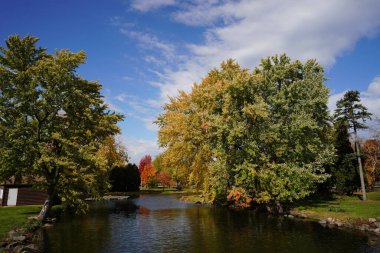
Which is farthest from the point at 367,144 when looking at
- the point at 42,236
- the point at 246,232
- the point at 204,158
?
the point at 42,236

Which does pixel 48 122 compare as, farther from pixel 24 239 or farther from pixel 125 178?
pixel 125 178

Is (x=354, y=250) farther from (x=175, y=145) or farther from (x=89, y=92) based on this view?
(x=89, y=92)

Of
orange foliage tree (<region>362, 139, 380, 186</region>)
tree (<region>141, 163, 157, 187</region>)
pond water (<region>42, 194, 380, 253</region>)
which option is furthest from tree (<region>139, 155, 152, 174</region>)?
pond water (<region>42, 194, 380, 253</region>)

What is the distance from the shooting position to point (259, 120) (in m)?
38.2

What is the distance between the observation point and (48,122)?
106 ft

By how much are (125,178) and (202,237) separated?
73237 millimetres

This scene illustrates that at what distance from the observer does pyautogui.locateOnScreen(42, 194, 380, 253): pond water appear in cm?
2297

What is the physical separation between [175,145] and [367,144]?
61.2m

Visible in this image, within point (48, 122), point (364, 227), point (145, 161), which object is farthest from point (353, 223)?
point (145, 161)

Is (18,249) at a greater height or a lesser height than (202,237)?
greater

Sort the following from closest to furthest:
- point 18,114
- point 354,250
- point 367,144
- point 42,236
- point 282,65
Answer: point 354,250 < point 42,236 < point 18,114 < point 282,65 < point 367,144

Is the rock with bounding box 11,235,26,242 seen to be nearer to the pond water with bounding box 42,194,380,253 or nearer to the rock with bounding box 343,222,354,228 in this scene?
the pond water with bounding box 42,194,380,253

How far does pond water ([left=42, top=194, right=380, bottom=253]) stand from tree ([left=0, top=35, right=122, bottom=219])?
5.13 metres

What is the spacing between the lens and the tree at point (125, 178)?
306 feet
